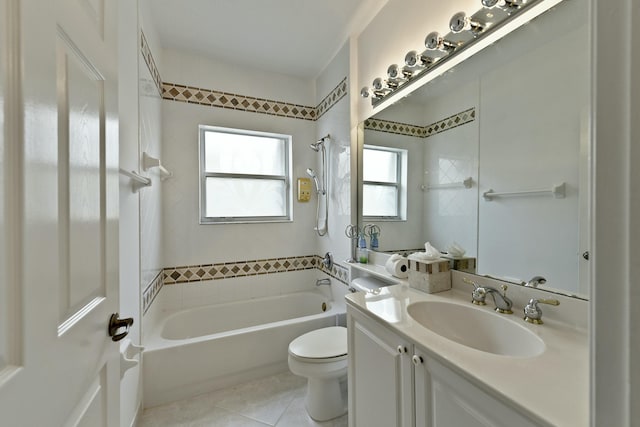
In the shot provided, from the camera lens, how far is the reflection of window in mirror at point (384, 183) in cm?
181

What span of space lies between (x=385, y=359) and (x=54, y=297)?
3.31 feet

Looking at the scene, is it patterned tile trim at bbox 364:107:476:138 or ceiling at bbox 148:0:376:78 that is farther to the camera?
ceiling at bbox 148:0:376:78

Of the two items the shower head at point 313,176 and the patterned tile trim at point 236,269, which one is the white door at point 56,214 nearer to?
the patterned tile trim at point 236,269

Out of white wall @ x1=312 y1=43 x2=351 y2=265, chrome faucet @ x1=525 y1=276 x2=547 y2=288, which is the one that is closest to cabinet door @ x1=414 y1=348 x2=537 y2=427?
chrome faucet @ x1=525 y1=276 x2=547 y2=288

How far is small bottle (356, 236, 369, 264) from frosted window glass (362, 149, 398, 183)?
0.50m

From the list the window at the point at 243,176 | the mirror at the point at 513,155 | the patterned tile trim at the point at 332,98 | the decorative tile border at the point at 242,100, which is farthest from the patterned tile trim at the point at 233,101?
the mirror at the point at 513,155

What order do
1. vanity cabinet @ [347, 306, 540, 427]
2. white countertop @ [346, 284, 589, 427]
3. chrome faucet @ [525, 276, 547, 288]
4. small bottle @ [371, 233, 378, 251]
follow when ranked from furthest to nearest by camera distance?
1. small bottle @ [371, 233, 378, 251]
2. chrome faucet @ [525, 276, 547, 288]
3. vanity cabinet @ [347, 306, 540, 427]
4. white countertop @ [346, 284, 589, 427]

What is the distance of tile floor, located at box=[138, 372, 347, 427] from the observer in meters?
Answer: 1.59

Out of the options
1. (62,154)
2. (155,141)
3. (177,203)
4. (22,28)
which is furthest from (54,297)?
(177,203)

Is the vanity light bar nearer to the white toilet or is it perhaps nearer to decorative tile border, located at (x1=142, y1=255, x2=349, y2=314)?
decorative tile border, located at (x1=142, y1=255, x2=349, y2=314)

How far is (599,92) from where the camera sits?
42 centimetres

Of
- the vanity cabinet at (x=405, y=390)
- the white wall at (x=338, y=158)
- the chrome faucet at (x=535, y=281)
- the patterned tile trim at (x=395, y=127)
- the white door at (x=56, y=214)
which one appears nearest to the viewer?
the white door at (x=56, y=214)

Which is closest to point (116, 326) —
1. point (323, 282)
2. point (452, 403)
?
point (452, 403)

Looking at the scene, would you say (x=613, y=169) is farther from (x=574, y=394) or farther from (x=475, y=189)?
(x=475, y=189)
